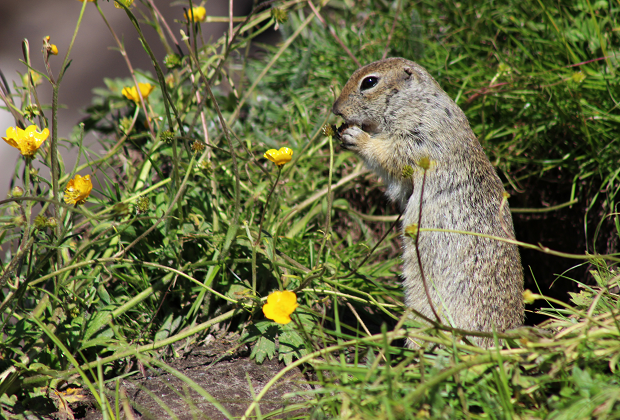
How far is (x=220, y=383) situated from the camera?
2.02 m

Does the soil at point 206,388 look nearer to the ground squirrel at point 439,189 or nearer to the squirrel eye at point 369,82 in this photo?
the ground squirrel at point 439,189

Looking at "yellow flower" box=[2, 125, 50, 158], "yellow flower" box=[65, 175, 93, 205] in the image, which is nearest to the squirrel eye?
"yellow flower" box=[65, 175, 93, 205]

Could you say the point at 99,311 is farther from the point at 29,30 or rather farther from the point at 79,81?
the point at 29,30

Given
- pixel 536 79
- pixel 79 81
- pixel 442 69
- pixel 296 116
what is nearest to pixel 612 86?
pixel 536 79

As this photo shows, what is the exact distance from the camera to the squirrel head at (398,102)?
248 centimetres

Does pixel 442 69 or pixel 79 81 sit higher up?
pixel 79 81

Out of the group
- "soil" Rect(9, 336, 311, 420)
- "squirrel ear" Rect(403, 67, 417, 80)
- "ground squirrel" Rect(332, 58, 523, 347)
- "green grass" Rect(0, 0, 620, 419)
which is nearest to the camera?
"green grass" Rect(0, 0, 620, 419)

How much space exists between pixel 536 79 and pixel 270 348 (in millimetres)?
2363

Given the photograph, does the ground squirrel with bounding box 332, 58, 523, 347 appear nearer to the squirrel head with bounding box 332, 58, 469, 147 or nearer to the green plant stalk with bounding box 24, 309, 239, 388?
the squirrel head with bounding box 332, 58, 469, 147

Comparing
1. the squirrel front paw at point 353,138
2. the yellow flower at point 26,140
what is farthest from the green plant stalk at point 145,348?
the squirrel front paw at point 353,138

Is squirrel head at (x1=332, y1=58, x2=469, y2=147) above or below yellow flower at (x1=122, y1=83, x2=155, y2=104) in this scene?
below

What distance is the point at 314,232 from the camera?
2736 mm

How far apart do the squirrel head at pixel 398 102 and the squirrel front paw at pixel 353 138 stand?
0.09m

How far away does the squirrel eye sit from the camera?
8.57ft
